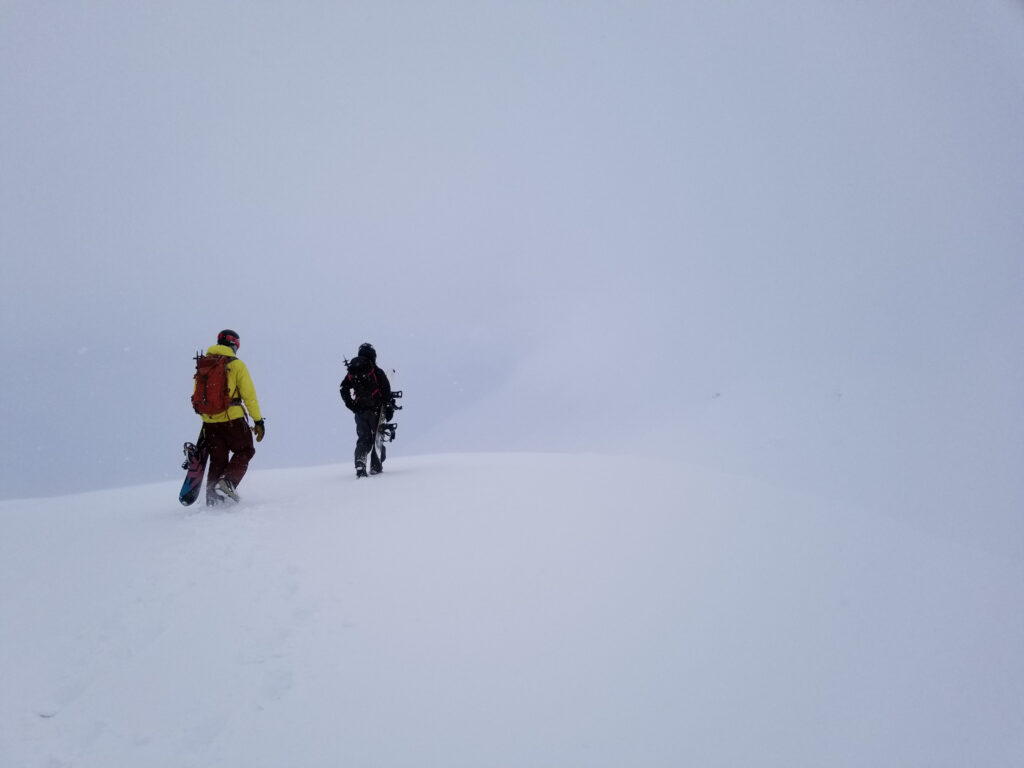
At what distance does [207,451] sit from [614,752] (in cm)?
648

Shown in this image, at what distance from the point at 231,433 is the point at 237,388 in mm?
609

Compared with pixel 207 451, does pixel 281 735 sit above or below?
below

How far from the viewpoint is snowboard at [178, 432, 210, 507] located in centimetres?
697

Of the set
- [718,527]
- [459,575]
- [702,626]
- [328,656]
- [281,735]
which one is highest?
[718,527]

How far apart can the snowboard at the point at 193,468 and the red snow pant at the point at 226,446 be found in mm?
94

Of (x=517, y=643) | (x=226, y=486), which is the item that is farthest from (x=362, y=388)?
(x=517, y=643)

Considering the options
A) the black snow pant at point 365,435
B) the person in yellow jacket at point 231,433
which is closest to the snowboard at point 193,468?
the person in yellow jacket at point 231,433

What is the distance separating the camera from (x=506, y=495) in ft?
21.0

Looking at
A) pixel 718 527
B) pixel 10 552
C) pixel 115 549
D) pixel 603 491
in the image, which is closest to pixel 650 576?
pixel 718 527

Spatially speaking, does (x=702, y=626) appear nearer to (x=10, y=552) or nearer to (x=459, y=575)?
(x=459, y=575)

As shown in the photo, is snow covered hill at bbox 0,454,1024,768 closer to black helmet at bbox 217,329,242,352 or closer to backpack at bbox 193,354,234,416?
backpack at bbox 193,354,234,416

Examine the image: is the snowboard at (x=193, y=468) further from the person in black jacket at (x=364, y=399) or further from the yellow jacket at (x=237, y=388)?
the person in black jacket at (x=364, y=399)

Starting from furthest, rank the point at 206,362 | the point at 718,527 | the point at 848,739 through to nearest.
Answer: the point at 206,362 < the point at 718,527 < the point at 848,739

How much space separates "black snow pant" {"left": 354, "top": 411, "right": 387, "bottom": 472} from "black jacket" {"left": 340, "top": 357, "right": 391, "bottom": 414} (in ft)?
0.31
